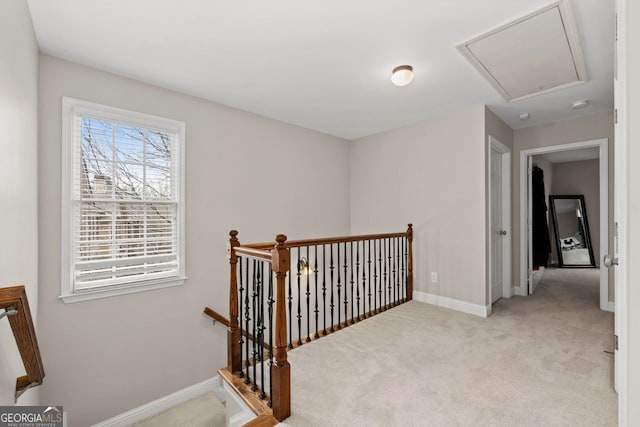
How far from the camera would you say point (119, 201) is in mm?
2590

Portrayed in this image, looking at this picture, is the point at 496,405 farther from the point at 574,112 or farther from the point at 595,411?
the point at 574,112

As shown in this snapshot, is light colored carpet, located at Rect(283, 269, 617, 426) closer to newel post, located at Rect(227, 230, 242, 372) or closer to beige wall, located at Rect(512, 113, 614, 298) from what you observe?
newel post, located at Rect(227, 230, 242, 372)

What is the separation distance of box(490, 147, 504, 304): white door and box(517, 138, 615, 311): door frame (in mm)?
349

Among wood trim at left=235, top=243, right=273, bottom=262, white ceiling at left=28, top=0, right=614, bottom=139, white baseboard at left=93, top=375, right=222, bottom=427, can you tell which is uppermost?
white ceiling at left=28, top=0, right=614, bottom=139

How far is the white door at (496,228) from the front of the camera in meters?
3.65

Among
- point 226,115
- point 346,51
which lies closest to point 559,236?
point 346,51

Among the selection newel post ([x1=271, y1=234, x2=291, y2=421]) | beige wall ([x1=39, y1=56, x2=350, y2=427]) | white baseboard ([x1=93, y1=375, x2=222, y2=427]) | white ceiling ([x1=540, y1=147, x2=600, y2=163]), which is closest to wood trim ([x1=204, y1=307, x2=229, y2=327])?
beige wall ([x1=39, y1=56, x2=350, y2=427])

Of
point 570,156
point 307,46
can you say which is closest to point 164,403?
point 307,46

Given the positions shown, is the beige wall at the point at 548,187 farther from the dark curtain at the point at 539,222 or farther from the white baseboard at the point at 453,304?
the white baseboard at the point at 453,304

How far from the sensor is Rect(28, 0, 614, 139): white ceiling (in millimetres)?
1797

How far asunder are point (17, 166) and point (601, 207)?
532 cm

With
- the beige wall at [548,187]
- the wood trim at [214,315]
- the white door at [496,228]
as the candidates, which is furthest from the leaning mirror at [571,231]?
the wood trim at [214,315]

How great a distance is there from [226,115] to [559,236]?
23.1 feet

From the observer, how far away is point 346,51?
224cm
